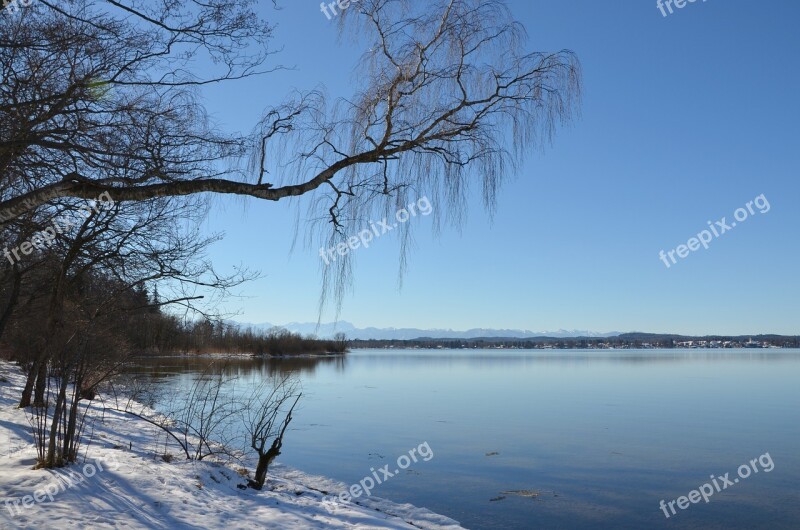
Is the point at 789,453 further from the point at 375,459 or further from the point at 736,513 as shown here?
the point at 375,459

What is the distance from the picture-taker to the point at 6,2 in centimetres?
448

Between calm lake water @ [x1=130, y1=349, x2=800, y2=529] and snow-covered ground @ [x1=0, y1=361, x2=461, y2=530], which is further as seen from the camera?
calm lake water @ [x1=130, y1=349, x2=800, y2=529]

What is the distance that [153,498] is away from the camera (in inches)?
275

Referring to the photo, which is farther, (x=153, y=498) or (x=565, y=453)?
(x=565, y=453)

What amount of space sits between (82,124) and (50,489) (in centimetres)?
385

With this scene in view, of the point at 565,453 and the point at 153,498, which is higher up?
the point at 153,498

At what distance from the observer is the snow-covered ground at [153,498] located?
6.03 meters

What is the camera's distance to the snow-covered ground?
237 inches

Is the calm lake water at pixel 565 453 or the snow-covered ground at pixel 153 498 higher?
the snow-covered ground at pixel 153 498

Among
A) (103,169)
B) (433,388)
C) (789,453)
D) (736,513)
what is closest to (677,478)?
(736,513)

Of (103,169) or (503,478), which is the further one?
(503,478)

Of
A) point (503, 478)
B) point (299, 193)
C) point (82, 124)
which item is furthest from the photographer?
point (503, 478)

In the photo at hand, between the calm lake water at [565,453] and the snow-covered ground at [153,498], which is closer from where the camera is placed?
the snow-covered ground at [153,498]

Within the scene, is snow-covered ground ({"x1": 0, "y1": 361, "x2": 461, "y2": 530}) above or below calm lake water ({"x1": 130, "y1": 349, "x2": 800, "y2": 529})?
above
